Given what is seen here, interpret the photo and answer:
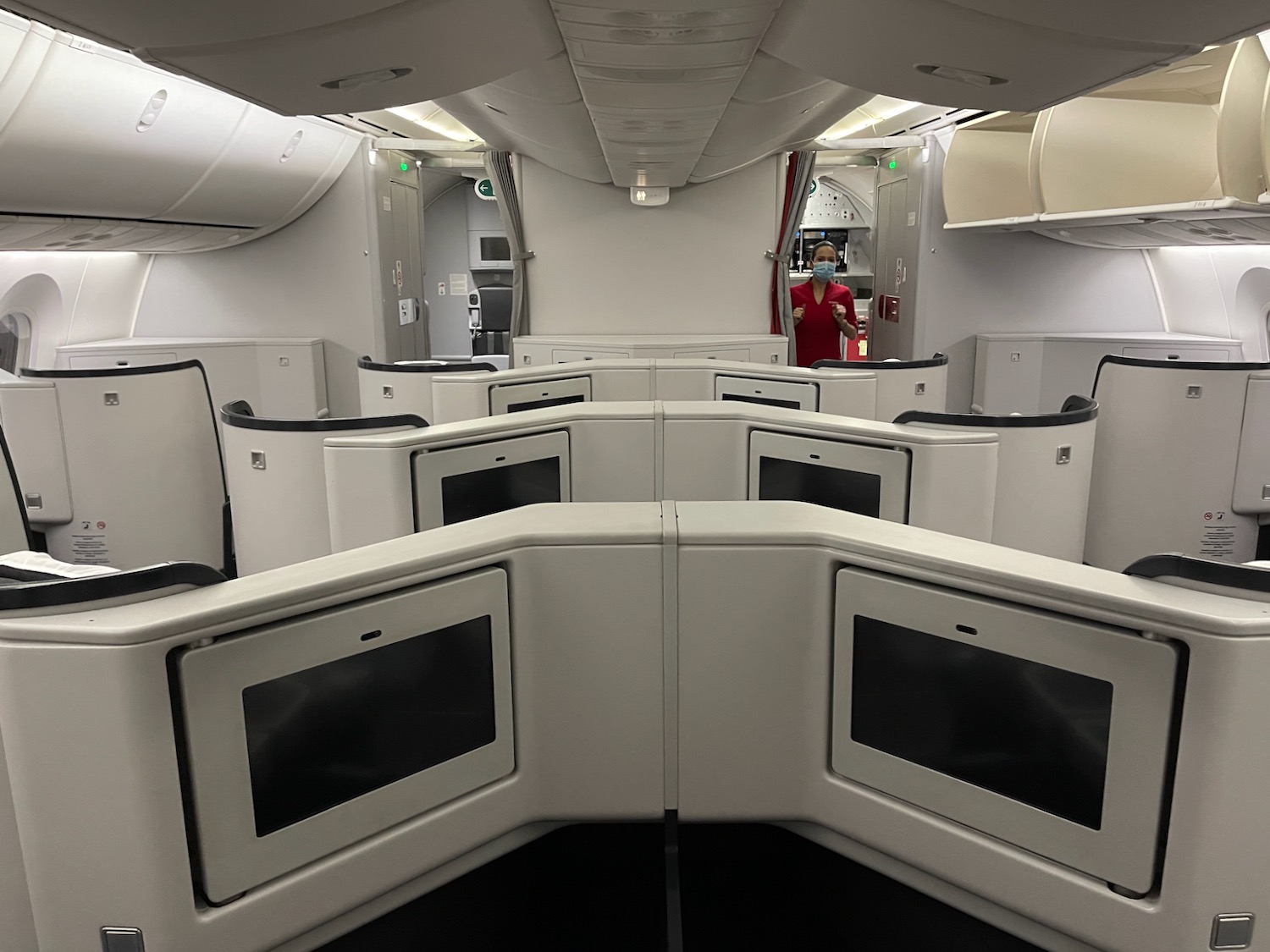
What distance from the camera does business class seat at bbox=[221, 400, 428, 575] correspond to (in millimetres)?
3326

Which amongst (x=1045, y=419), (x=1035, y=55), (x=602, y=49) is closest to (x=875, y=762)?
(x=1035, y=55)

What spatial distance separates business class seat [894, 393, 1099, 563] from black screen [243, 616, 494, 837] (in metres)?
2.22

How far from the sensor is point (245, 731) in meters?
1.25

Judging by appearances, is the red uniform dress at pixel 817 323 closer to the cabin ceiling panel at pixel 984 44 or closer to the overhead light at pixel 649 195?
the overhead light at pixel 649 195

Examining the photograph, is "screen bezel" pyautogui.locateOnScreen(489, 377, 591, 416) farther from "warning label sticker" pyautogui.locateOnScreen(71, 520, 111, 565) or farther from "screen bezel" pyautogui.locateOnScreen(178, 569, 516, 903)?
"screen bezel" pyautogui.locateOnScreen(178, 569, 516, 903)

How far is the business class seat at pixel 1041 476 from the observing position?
10.4 ft

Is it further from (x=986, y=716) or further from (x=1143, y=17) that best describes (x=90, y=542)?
(x=1143, y=17)

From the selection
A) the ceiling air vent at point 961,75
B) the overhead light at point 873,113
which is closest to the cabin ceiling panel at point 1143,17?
the ceiling air vent at point 961,75

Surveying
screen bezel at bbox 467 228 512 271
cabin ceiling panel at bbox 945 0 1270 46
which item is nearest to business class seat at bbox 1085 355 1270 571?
cabin ceiling panel at bbox 945 0 1270 46

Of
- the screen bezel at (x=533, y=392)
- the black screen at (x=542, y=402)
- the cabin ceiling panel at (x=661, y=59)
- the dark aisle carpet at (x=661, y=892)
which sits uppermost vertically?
the cabin ceiling panel at (x=661, y=59)

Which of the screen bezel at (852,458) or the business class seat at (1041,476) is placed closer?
the screen bezel at (852,458)

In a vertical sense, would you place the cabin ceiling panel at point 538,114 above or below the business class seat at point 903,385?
above

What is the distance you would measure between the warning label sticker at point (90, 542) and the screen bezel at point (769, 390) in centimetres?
303

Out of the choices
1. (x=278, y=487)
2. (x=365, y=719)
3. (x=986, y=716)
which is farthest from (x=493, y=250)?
(x=986, y=716)
